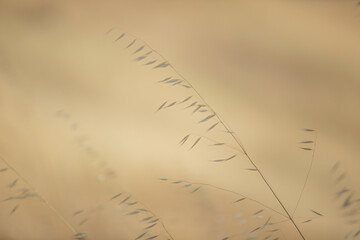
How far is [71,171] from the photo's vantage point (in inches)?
47.5

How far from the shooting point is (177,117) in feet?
3.65

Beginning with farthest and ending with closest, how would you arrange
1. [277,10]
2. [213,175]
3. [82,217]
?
[82,217] → [213,175] → [277,10]

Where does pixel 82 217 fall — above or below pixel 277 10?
below

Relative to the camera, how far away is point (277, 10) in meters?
1.01

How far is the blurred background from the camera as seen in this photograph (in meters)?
1.02

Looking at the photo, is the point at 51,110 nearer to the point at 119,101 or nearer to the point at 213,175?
the point at 119,101

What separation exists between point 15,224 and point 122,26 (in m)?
0.63

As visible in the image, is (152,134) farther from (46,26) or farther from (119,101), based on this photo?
(46,26)

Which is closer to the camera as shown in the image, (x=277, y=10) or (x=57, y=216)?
(x=277, y=10)

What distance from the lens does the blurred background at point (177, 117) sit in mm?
1019

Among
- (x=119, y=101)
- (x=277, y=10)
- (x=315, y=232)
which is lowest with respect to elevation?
(x=315, y=232)

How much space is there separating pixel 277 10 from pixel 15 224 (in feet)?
2.98

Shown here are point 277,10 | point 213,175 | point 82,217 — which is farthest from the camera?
point 82,217

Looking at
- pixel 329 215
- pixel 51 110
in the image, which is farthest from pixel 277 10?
pixel 51 110
